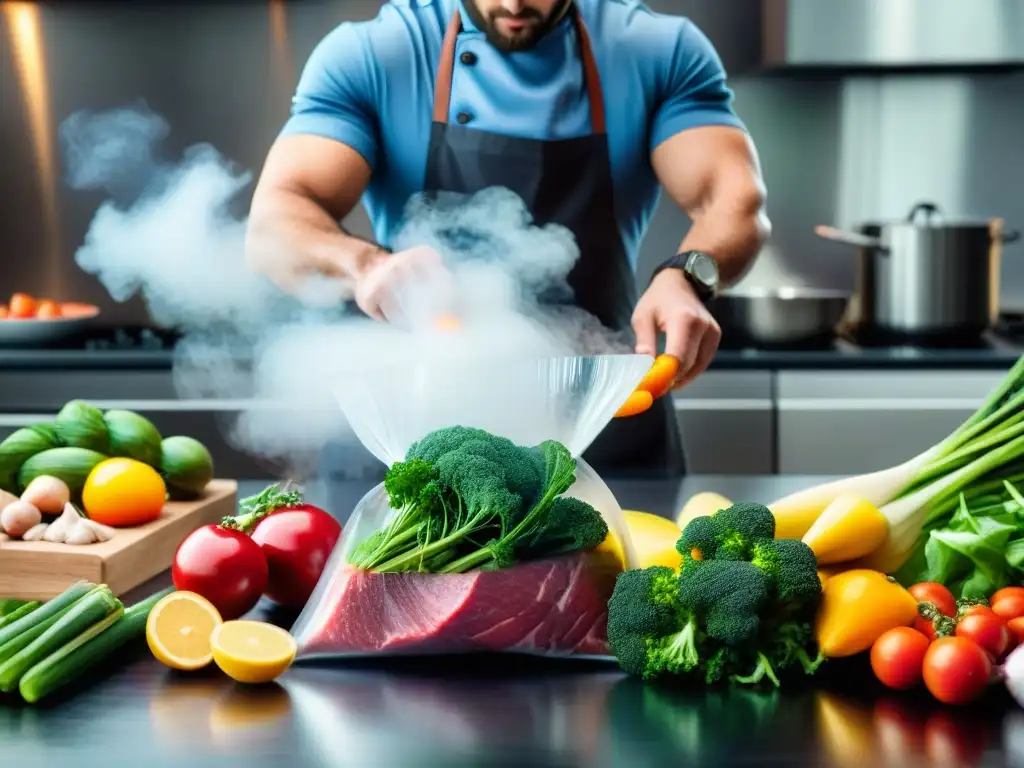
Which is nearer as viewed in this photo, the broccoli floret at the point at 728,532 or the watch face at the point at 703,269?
the broccoli floret at the point at 728,532

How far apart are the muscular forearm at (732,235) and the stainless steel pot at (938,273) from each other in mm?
727

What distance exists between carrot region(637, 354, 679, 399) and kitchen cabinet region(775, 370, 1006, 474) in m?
1.59

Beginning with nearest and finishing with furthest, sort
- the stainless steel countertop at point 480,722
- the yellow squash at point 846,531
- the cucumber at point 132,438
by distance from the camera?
the stainless steel countertop at point 480,722 < the yellow squash at point 846,531 < the cucumber at point 132,438

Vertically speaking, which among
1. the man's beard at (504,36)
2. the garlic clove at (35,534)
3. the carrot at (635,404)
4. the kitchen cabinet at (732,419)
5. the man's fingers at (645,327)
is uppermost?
the man's beard at (504,36)

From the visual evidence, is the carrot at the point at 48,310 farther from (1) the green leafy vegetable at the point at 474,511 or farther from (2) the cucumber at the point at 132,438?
(1) the green leafy vegetable at the point at 474,511

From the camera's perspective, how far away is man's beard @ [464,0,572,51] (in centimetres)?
232

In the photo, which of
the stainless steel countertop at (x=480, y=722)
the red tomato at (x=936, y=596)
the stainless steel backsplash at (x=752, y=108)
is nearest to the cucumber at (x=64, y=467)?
the stainless steel countertop at (x=480, y=722)

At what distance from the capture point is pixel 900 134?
3.47 metres

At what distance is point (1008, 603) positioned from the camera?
38.8 inches

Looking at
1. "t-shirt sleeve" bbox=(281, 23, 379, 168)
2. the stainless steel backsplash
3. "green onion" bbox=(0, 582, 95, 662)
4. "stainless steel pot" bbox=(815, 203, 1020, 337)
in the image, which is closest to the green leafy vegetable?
"green onion" bbox=(0, 582, 95, 662)

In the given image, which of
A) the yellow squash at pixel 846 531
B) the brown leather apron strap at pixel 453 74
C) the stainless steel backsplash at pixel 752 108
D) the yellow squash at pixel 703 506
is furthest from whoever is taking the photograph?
the stainless steel backsplash at pixel 752 108

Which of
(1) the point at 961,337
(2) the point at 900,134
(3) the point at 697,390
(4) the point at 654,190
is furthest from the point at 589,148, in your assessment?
(2) the point at 900,134

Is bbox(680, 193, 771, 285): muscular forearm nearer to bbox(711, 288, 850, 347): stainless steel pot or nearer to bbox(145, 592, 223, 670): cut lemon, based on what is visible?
bbox(711, 288, 850, 347): stainless steel pot

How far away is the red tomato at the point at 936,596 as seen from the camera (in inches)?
39.0
